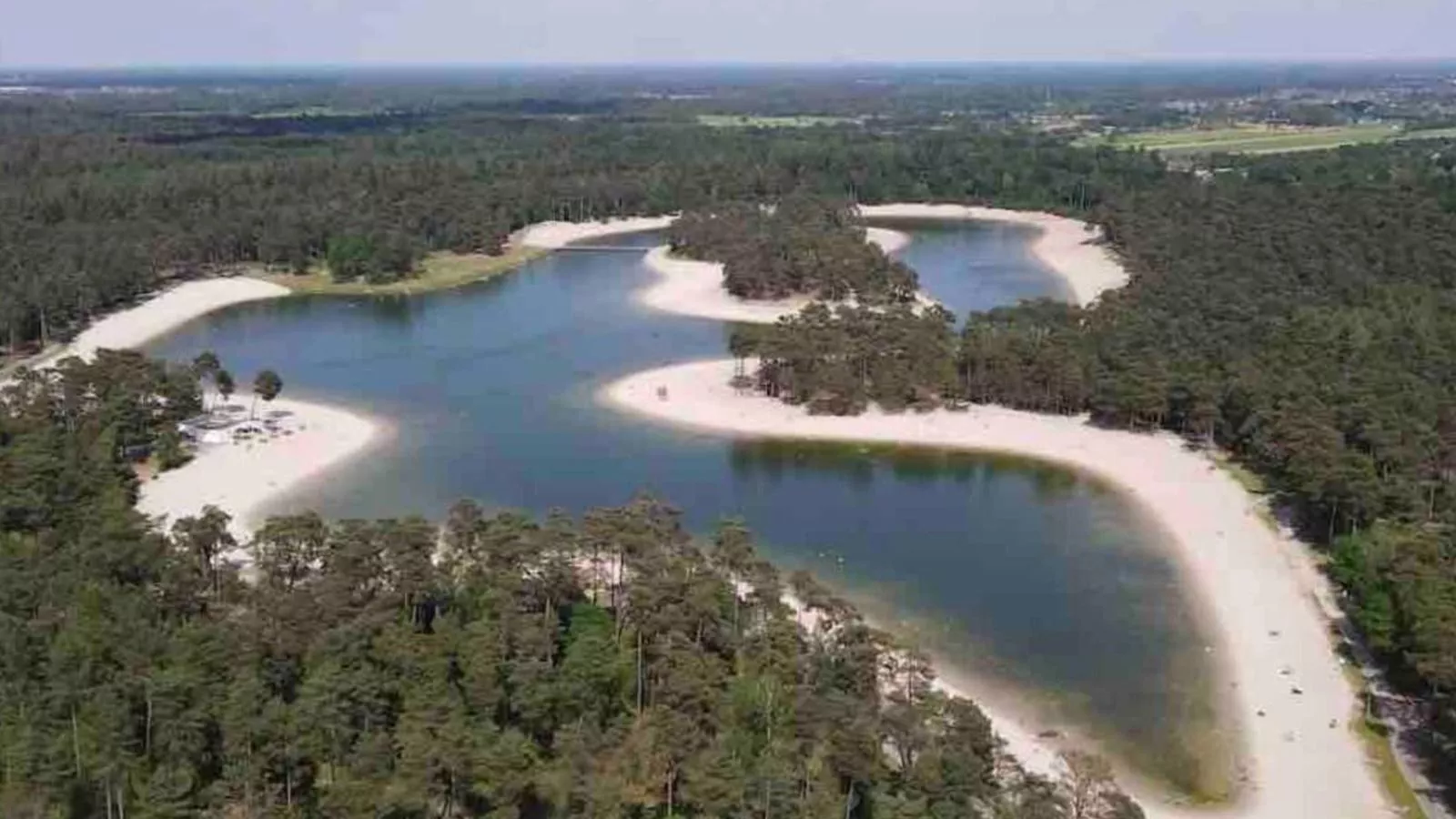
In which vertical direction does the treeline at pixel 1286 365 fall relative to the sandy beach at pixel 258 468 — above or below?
above

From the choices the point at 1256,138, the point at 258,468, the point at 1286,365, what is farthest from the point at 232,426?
the point at 1256,138

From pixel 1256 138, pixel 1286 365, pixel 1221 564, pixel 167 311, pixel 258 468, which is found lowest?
pixel 1221 564

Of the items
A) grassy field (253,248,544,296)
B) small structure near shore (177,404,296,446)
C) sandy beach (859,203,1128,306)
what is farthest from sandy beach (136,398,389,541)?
sandy beach (859,203,1128,306)

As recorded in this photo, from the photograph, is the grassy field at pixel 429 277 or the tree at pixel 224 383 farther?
the grassy field at pixel 429 277

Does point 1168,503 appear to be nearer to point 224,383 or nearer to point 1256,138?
point 224,383

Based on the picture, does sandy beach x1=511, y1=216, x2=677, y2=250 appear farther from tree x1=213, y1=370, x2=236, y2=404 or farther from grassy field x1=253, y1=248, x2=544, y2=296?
tree x1=213, y1=370, x2=236, y2=404

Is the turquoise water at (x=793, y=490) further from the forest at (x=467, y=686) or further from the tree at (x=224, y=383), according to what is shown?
the tree at (x=224, y=383)

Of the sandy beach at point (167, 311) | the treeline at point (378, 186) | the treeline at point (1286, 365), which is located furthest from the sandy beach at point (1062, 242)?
the sandy beach at point (167, 311)
